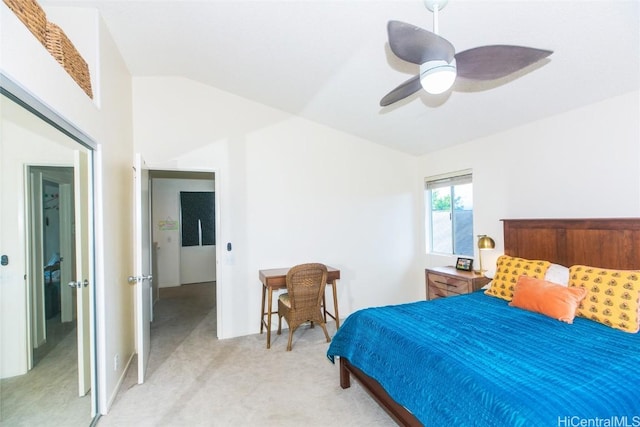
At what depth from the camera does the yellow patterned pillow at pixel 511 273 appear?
2619 millimetres

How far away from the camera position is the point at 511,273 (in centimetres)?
278

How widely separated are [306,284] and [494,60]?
2.50 m

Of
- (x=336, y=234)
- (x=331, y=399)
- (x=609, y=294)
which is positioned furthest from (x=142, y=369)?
(x=609, y=294)

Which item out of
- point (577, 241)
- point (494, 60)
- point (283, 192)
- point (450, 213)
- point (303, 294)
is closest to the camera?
point (494, 60)

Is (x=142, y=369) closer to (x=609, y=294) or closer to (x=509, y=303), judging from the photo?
(x=509, y=303)

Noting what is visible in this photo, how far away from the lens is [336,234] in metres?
4.24

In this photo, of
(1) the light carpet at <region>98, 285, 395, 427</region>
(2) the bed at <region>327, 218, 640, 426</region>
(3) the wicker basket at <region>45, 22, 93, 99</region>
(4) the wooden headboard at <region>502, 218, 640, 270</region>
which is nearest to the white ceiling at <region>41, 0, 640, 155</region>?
(3) the wicker basket at <region>45, 22, 93, 99</region>

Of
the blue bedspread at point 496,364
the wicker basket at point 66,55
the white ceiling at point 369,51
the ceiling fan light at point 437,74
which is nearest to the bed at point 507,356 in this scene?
the blue bedspread at point 496,364

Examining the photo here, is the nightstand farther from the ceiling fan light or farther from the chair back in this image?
the ceiling fan light

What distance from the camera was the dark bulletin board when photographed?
6441mm

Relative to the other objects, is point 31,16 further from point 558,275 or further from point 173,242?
point 173,242

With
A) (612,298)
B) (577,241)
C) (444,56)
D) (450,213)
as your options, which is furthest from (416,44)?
(450,213)

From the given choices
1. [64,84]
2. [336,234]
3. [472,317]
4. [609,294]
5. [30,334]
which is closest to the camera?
[30,334]

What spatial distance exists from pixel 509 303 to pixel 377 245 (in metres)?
2.06
